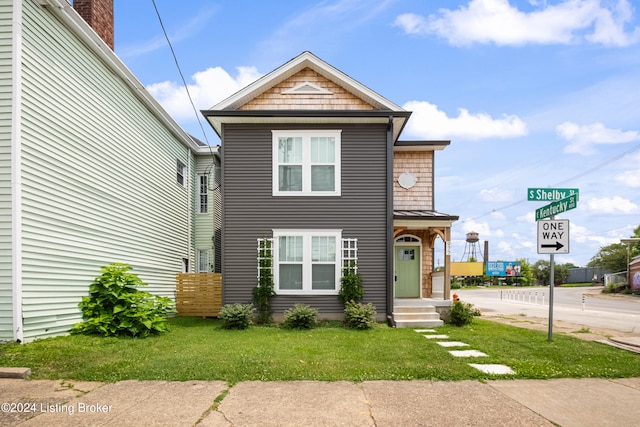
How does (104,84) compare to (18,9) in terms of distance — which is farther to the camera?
(104,84)

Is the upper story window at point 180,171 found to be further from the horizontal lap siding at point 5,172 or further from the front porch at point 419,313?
Result: the front porch at point 419,313

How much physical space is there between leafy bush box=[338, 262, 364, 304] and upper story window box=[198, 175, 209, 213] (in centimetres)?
912

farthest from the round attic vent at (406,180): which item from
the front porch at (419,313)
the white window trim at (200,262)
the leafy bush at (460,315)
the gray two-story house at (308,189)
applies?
the white window trim at (200,262)

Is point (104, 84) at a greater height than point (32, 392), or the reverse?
point (104, 84)

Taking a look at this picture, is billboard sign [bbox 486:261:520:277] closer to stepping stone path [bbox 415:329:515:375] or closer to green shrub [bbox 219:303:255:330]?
stepping stone path [bbox 415:329:515:375]

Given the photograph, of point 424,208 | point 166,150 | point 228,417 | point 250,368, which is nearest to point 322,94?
point 424,208

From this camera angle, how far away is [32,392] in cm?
562

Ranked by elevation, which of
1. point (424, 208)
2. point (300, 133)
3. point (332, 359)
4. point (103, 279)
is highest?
point (300, 133)

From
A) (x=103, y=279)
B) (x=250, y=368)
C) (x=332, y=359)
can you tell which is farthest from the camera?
(x=103, y=279)

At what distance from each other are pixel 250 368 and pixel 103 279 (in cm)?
570

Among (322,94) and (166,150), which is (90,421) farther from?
(166,150)

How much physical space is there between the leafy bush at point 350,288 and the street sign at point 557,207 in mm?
5084

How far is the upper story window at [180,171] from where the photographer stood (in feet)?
57.8

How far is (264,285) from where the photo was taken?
41.1ft
